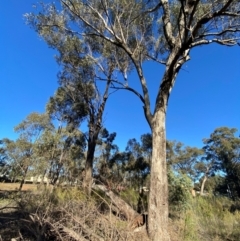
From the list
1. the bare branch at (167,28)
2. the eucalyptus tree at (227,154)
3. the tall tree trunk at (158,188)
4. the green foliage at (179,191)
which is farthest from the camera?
the eucalyptus tree at (227,154)

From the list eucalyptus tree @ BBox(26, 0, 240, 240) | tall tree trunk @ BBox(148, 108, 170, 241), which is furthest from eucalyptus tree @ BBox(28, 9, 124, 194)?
tall tree trunk @ BBox(148, 108, 170, 241)

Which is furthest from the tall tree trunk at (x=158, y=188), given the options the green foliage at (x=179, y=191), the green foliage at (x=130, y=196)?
the green foliage at (x=130, y=196)

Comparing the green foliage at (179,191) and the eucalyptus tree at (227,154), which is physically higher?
the eucalyptus tree at (227,154)

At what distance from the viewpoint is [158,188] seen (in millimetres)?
5531

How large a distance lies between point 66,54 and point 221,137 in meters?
25.1

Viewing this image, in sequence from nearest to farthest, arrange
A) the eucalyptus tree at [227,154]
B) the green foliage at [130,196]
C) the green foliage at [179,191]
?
the green foliage at [179,191] < the green foliage at [130,196] < the eucalyptus tree at [227,154]

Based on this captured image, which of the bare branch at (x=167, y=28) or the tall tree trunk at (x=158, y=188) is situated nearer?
the tall tree trunk at (x=158, y=188)

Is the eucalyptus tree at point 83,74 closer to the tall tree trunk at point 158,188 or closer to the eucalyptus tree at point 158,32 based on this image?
the eucalyptus tree at point 158,32

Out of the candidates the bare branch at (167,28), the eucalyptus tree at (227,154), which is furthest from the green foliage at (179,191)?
the eucalyptus tree at (227,154)

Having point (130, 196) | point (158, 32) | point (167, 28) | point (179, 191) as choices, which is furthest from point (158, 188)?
point (158, 32)

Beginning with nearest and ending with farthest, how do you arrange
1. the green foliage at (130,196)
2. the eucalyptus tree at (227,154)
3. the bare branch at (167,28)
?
the bare branch at (167,28) < the green foliage at (130,196) < the eucalyptus tree at (227,154)

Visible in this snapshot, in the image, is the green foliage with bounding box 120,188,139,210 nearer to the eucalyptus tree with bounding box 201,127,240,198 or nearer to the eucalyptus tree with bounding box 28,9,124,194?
the eucalyptus tree with bounding box 28,9,124,194

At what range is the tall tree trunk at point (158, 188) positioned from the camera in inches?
205

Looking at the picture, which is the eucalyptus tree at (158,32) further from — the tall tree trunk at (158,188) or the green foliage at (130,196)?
the green foliage at (130,196)
